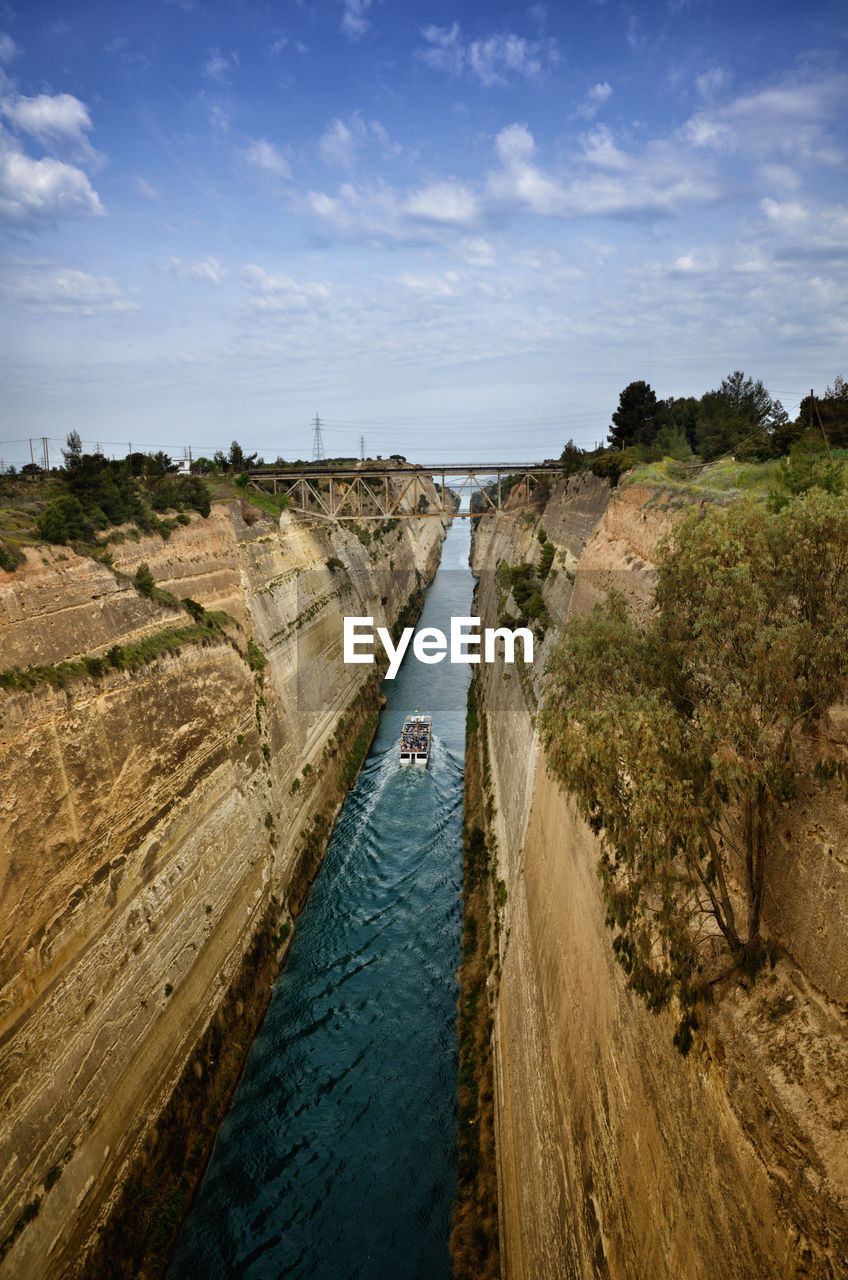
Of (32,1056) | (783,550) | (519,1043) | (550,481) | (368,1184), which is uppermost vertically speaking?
(550,481)

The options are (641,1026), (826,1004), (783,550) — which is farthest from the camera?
(641,1026)

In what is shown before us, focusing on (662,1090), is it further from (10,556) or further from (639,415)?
(639,415)

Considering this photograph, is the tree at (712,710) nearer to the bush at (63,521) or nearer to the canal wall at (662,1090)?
the canal wall at (662,1090)

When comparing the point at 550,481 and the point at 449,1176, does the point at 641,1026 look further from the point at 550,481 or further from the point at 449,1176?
the point at 550,481

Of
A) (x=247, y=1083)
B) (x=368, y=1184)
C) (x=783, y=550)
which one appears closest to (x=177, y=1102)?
(x=247, y=1083)

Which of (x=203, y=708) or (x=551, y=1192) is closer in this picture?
(x=551, y=1192)

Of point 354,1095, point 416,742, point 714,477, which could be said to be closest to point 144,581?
point 354,1095

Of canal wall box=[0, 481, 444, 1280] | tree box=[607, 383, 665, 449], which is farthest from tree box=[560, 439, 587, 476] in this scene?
canal wall box=[0, 481, 444, 1280]
